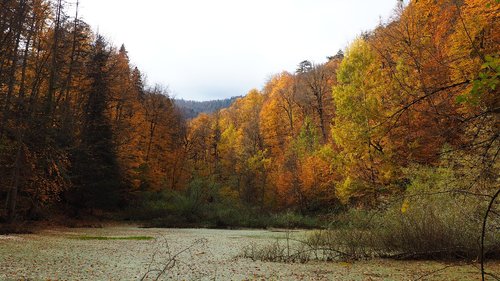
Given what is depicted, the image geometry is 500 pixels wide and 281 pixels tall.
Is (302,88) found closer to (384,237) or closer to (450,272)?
(384,237)

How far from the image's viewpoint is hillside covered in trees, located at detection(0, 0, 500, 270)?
6.18 metres

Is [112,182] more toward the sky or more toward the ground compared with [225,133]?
more toward the ground

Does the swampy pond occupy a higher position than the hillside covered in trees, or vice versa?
the hillside covered in trees

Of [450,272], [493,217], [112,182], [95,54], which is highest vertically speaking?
[95,54]

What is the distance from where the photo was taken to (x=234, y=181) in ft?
132

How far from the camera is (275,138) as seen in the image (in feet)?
143

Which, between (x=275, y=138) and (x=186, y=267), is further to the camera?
(x=275, y=138)

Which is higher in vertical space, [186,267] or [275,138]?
[275,138]

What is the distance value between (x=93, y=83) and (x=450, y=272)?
24.9m

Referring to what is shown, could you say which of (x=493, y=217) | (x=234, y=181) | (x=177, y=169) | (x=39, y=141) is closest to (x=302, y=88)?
(x=234, y=181)

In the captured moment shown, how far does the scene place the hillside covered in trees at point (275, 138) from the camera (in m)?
6.18

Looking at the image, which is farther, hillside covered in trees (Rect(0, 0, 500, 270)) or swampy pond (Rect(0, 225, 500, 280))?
swampy pond (Rect(0, 225, 500, 280))

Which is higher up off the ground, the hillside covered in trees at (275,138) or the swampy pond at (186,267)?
the hillside covered in trees at (275,138)

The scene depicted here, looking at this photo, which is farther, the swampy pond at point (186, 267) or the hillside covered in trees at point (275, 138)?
the swampy pond at point (186, 267)
